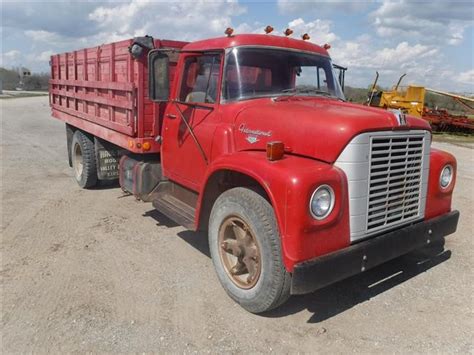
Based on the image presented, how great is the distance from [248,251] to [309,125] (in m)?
1.19

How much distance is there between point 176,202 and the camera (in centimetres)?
531

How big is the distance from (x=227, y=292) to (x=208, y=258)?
0.93 metres

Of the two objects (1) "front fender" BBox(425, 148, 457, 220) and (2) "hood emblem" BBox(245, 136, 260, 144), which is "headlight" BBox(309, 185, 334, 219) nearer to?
(2) "hood emblem" BBox(245, 136, 260, 144)

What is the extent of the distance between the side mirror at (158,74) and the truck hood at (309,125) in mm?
890

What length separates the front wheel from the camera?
348 cm

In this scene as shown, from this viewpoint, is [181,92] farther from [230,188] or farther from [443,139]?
[443,139]

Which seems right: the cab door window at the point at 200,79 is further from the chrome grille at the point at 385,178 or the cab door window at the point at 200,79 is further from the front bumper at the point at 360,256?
the front bumper at the point at 360,256

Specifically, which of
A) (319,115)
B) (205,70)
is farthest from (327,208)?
(205,70)

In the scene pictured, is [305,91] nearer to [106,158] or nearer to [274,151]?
[274,151]

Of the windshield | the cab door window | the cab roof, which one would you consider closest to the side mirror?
the cab door window

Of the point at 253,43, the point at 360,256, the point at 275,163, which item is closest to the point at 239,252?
the point at 275,163

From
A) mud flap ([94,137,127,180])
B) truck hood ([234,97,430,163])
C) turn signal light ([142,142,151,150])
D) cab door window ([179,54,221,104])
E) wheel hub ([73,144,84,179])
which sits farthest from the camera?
wheel hub ([73,144,84,179])

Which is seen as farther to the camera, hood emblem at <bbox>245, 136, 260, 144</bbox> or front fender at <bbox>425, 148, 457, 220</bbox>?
front fender at <bbox>425, 148, 457, 220</bbox>

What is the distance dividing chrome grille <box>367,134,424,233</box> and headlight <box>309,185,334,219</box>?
0.40 meters
